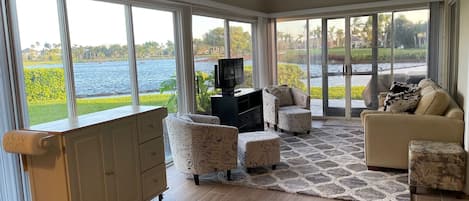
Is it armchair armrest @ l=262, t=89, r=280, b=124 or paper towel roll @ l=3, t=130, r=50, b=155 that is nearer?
paper towel roll @ l=3, t=130, r=50, b=155

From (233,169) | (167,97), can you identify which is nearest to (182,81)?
(167,97)

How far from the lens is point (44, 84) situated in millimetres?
3021

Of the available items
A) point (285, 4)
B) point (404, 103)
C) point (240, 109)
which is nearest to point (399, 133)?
point (404, 103)

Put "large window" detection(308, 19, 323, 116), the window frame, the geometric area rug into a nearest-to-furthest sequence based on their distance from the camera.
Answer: the window frame < the geometric area rug < "large window" detection(308, 19, 323, 116)

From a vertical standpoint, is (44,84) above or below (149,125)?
above


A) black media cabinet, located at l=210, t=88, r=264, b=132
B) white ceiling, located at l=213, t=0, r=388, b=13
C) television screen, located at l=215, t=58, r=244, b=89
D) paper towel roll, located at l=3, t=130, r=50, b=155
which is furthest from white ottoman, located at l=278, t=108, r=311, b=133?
paper towel roll, located at l=3, t=130, r=50, b=155

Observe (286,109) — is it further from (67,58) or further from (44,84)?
(44,84)

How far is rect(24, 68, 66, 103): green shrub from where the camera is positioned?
2891 millimetres

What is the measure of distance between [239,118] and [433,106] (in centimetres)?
248

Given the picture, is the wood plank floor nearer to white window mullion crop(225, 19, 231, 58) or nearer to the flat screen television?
the flat screen television

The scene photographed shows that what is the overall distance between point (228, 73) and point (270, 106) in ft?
4.47

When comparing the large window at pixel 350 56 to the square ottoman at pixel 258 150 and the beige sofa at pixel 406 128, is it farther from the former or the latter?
the square ottoman at pixel 258 150

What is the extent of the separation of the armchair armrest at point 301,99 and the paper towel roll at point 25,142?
15.5ft

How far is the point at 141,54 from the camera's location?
13.9ft
